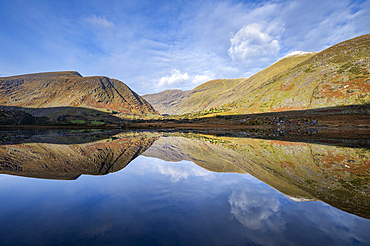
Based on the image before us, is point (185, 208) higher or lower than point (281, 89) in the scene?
lower

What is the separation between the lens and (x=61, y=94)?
15362 cm

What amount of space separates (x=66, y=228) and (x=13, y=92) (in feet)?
751

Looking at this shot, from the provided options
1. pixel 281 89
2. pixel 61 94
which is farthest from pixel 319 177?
pixel 61 94

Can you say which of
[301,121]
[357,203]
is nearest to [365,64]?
[301,121]

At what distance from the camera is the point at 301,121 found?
5341 cm

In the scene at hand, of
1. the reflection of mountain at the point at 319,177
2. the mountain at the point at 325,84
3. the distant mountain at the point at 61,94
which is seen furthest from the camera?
the distant mountain at the point at 61,94

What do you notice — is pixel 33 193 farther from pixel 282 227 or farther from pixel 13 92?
pixel 13 92

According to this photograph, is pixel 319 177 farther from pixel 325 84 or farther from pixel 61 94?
pixel 61 94

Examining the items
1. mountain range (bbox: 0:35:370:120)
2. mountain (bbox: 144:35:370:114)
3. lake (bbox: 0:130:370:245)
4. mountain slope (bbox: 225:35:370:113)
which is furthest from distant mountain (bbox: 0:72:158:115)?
lake (bbox: 0:130:370:245)

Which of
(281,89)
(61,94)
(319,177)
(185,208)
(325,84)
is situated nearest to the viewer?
(185,208)

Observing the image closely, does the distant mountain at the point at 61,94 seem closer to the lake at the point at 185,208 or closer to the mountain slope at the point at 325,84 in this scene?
the mountain slope at the point at 325,84

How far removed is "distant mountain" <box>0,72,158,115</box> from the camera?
143 metres

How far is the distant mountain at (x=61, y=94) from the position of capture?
468ft

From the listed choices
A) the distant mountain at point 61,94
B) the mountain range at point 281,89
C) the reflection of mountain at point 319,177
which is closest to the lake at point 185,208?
the reflection of mountain at point 319,177
